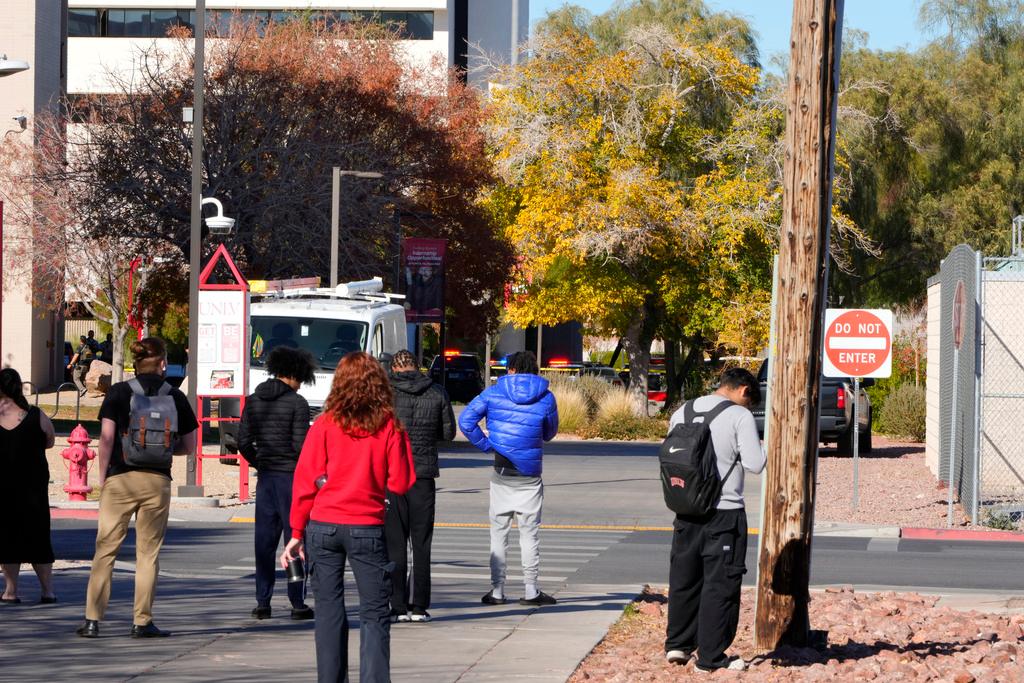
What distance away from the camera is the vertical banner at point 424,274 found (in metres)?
30.9

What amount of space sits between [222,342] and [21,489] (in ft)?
29.7

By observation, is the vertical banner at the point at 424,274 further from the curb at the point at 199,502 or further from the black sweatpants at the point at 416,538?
the black sweatpants at the point at 416,538

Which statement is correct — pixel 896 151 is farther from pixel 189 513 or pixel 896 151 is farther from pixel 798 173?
pixel 798 173

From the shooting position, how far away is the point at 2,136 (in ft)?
162

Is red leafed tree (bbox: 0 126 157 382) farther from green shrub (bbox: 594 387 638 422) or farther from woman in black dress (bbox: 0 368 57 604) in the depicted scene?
woman in black dress (bbox: 0 368 57 604)

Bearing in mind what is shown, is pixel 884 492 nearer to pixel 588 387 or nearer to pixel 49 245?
pixel 588 387

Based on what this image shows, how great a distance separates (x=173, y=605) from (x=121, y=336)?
3513 cm

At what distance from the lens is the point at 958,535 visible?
17547 millimetres

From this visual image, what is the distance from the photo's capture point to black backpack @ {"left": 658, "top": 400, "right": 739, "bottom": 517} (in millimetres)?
8367

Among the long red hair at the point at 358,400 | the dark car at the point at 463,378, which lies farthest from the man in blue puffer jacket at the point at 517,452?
the dark car at the point at 463,378

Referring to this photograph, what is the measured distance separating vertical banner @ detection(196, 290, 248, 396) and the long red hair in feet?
41.4

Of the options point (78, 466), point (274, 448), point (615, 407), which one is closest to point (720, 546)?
point (274, 448)

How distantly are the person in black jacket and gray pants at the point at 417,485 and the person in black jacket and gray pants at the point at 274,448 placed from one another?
65 centimetres

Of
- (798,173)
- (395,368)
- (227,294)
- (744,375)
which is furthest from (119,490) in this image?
(227,294)
